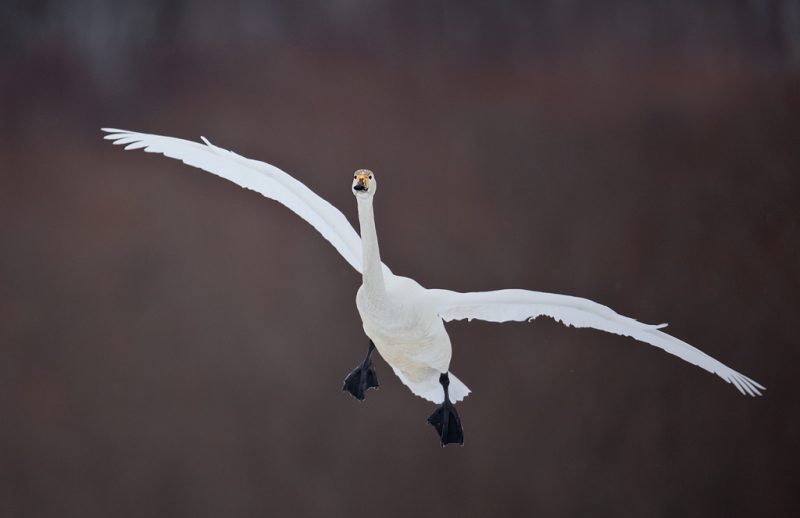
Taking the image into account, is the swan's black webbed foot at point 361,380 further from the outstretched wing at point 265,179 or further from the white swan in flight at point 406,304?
the outstretched wing at point 265,179

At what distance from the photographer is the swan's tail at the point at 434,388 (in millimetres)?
2076

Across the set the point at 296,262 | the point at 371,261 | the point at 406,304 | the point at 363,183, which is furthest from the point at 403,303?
the point at 296,262

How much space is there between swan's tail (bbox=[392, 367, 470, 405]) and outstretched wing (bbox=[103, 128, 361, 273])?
0.37 metres

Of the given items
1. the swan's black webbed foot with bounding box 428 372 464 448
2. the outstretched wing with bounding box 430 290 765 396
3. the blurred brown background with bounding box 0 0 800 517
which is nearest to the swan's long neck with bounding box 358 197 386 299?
the outstretched wing with bounding box 430 290 765 396

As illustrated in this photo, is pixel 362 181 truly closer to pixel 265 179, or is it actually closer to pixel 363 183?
pixel 363 183

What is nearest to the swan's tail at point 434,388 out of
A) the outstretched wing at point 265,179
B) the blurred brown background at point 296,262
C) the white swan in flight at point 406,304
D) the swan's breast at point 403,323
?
the white swan in flight at point 406,304

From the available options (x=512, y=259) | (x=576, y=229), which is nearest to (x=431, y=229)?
(x=512, y=259)

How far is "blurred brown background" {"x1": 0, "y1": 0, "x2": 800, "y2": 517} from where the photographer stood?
281cm

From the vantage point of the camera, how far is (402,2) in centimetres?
284

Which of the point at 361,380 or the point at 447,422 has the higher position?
the point at 361,380

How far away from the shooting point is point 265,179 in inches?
74.8

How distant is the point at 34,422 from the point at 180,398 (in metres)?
0.54

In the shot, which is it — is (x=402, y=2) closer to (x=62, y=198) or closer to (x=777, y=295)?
(x=62, y=198)

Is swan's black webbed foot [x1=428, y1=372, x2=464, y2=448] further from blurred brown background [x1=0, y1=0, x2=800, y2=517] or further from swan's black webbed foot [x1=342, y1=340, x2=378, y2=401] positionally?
blurred brown background [x1=0, y1=0, x2=800, y2=517]
